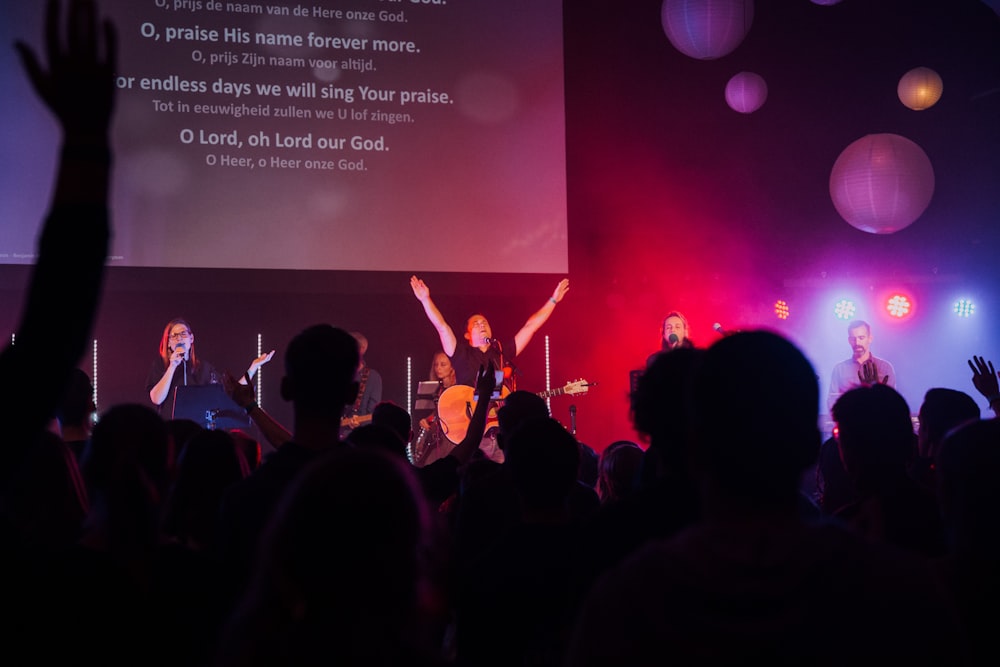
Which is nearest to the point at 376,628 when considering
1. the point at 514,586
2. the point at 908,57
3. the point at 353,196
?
the point at 514,586

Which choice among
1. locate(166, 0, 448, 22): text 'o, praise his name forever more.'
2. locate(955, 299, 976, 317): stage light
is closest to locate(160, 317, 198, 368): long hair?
locate(166, 0, 448, 22): text 'o, praise his name forever more.'

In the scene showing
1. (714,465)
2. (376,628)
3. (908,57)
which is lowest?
(376,628)

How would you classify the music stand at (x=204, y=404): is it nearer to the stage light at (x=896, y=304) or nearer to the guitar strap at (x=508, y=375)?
the guitar strap at (x=508, y=375)

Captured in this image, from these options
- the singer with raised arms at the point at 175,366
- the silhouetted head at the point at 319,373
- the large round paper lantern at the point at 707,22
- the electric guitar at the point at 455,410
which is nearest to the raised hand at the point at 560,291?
the electric guitar at the point at 455,410

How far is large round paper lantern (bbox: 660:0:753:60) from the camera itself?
7.33m

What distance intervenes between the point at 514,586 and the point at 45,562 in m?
0.83

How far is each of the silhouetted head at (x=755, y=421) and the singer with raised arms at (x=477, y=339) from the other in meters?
6.75

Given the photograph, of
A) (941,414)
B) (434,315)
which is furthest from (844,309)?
(941,414)

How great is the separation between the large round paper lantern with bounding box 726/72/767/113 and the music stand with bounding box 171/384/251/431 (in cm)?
576

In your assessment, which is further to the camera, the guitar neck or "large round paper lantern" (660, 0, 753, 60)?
the guitar neck

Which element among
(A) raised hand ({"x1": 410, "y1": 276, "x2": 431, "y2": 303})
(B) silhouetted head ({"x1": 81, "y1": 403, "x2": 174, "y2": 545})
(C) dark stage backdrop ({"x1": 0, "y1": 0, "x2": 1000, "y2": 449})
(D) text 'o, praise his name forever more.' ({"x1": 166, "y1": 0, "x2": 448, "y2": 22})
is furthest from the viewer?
(C) dark stage backdrop ({"x1": 0, "y1": 0, "x2": 1000, "y2": 449})

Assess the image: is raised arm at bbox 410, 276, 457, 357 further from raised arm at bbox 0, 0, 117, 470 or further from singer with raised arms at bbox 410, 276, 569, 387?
raised arm at bbox 0, 0, 117, 470

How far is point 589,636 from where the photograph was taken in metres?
0.98

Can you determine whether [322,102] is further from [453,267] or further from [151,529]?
[151,529]
